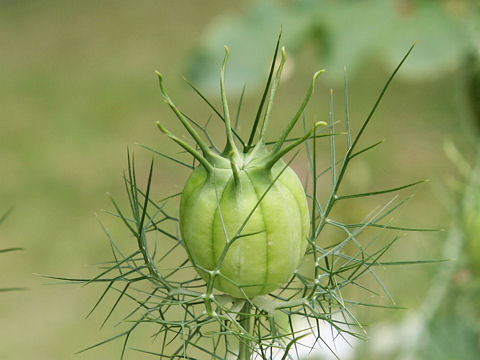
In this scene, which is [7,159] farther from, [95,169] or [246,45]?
[246,45]

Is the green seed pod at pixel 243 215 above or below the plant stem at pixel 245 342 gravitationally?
above

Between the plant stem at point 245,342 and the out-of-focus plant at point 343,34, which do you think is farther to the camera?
the out-of-focus plant at point 343,34

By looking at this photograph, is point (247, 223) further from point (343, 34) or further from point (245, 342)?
point (343, 34)

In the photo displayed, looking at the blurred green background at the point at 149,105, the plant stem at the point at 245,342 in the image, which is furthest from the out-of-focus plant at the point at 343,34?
the plant stem at the point at 245,342

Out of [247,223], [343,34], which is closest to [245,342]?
[247,223]

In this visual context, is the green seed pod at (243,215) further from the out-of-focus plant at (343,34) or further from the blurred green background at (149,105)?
the out-of-focus plant at (343,34)

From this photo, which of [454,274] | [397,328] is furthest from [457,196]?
[397,328]

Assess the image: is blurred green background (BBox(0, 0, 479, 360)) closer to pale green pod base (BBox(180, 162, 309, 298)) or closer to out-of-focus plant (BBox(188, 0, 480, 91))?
out-of-focus plant (BBox(188, 0, 480, 91))

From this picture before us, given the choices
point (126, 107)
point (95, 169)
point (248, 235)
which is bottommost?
point (248, 235)
